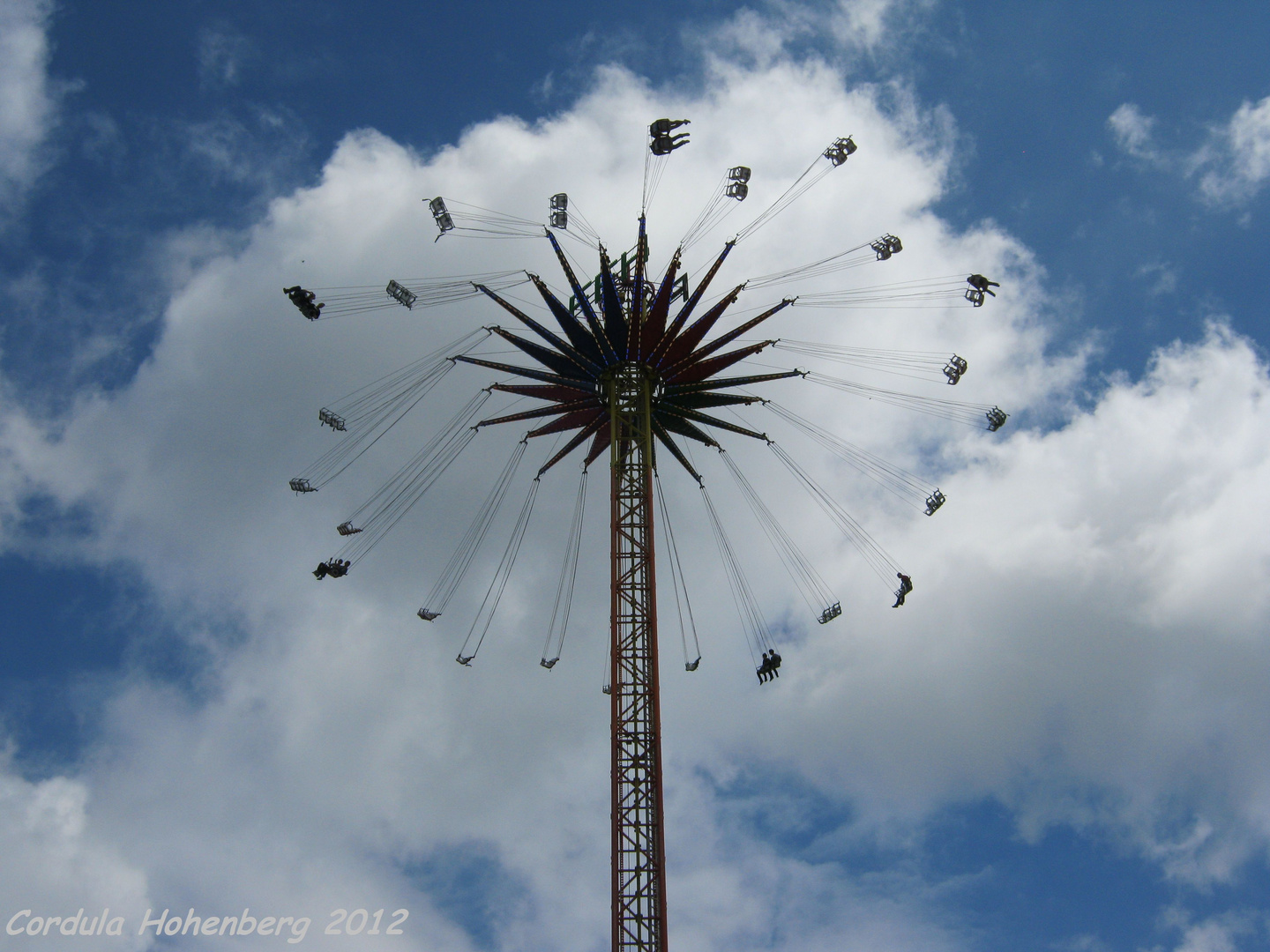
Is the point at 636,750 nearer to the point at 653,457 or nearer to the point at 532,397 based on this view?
the point at 653,457

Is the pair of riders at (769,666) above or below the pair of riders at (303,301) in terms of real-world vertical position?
below

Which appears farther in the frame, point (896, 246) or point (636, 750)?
point (896, 246)

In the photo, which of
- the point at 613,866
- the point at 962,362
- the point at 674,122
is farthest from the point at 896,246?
the point at 613,866

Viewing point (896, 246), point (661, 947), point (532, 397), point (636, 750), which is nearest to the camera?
point (661, 947)

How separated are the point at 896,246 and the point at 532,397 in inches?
806

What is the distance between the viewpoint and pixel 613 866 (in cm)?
4838

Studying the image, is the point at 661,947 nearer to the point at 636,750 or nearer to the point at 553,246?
the point at 636,750

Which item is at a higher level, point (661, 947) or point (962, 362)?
point (962, 362)

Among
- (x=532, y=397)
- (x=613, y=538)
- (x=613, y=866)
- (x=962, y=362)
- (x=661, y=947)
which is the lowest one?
(x=661, y=947)

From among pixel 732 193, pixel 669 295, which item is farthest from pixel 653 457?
pixel 732 193

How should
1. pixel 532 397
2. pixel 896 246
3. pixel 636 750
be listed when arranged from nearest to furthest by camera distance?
pixel 636 750 < pixel 532 397 < pixel 896 246

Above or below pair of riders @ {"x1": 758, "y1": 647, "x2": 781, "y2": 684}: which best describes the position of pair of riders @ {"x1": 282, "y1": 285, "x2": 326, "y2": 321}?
above

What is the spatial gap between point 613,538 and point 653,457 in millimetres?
4335

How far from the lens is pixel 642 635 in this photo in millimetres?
53000
